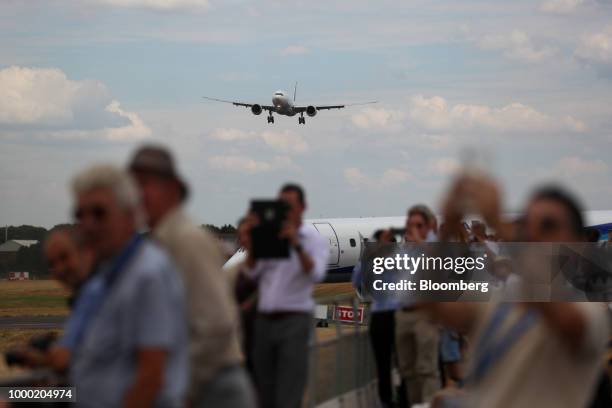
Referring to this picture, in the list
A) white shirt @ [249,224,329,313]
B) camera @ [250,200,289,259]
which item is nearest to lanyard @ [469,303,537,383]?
camera @ [250,200,289,259]

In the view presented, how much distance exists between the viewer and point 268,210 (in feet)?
26.6

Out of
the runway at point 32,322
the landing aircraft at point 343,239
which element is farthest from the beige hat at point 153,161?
the landing aircraft at point 343,239

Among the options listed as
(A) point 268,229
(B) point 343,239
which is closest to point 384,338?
(A) point 268,229

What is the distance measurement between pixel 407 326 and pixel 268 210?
302 cm

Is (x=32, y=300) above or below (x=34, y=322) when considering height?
above

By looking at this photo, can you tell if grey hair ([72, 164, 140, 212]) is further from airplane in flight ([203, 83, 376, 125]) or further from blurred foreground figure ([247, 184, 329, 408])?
airplane in flight ([203, 83, 376, 125])

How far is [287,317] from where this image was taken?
877cm

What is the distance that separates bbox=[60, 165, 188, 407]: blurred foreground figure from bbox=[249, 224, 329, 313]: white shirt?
4.36m

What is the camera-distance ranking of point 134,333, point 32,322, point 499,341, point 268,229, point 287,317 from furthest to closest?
point 32,322 < point 287,317 < point 268,229 < point 134,333 < point 499,341

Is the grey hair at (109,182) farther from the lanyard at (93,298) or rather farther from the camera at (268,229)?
the camera at (268,229)

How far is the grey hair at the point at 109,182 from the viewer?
4.29 meters

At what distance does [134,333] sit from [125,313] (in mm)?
74

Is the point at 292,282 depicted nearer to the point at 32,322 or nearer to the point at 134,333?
the point at 134,333

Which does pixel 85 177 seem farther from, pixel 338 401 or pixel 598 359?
pixel 338 401
